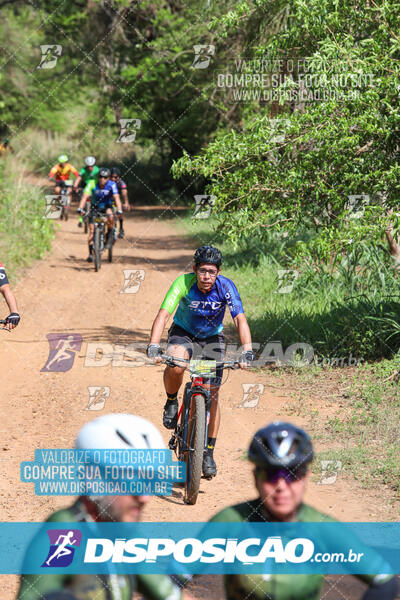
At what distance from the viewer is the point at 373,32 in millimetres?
9320

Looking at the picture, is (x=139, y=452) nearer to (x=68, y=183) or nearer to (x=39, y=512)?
(x=39, y=512)

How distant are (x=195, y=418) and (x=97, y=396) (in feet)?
11.1

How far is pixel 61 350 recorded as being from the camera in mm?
11500

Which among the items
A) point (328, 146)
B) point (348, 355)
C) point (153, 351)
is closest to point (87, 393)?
point (348, 355)

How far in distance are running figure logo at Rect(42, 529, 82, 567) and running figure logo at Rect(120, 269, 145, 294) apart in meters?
13.1

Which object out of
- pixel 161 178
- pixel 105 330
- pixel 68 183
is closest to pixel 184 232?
pixel 68 183

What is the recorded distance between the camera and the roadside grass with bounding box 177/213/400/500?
750 cm

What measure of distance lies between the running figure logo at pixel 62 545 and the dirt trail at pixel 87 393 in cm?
250

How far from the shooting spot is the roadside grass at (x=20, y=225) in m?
17.9

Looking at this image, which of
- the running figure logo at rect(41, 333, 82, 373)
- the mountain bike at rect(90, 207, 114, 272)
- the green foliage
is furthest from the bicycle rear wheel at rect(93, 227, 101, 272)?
the green foliage

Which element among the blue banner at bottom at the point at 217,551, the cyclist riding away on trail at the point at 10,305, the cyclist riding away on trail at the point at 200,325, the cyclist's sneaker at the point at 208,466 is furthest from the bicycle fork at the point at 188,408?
the blue banner at bottom at the point at 217,551

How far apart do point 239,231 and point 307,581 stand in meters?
7.58

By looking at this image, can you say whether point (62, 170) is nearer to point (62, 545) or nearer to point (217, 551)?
point (217, 551)

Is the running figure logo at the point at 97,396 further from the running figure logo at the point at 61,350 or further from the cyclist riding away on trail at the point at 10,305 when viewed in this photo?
the cyclist riding away on trail at the point at 10,305
